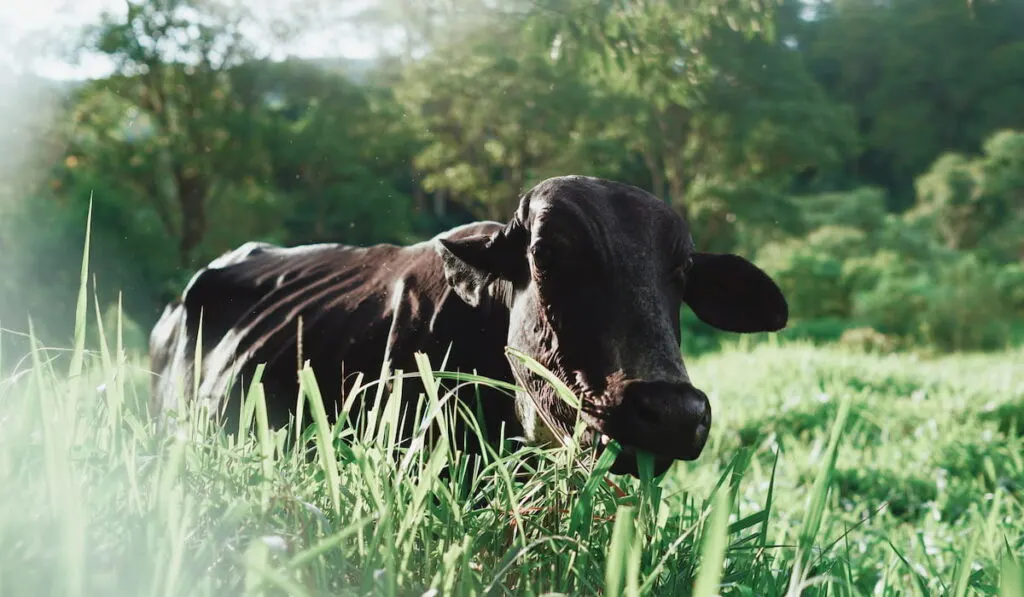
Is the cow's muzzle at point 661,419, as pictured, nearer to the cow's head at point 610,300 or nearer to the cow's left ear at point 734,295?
the cow's head at point 610,300

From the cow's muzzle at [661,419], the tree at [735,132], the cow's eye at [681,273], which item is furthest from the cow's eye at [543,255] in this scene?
the tree at [735,132]

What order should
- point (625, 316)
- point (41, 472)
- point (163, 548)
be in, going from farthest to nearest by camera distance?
point (625, 316)
point (41, 472)
point (163, 548)

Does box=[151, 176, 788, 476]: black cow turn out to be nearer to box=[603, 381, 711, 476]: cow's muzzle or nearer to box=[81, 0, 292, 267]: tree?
box=[603, 381, 711, 476]: cow's muzzle

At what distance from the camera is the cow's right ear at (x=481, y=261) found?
248cm

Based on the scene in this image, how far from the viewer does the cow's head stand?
191 centimetres

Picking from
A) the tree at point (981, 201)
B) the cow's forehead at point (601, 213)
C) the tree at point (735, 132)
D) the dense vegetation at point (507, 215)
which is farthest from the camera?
the tree at point (981, 201)

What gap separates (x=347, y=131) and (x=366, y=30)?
9.58 feet

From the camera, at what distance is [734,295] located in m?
2.64

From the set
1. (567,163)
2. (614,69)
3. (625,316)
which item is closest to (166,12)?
(567,163)

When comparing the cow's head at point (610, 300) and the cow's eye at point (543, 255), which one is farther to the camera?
the cow's eye at point (543, 255)

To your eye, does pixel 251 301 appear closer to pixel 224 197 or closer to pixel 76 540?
pixel 76 540

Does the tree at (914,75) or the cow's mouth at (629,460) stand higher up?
the tree at (914,75)

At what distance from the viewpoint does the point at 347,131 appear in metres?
25.7

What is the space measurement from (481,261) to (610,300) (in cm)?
47
